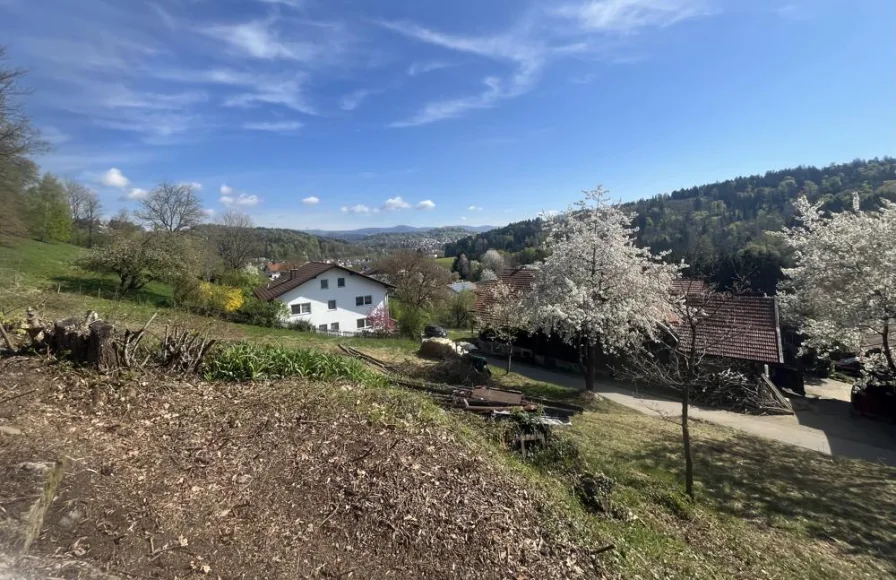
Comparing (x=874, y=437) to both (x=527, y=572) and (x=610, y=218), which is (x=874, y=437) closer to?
(x=610, y=218)

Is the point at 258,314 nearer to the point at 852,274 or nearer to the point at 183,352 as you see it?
the point at 183,352

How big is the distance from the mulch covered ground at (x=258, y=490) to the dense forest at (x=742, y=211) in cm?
5147

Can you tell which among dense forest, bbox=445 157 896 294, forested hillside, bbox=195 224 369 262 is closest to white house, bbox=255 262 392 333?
dense forest, bbox=445 157 896 294

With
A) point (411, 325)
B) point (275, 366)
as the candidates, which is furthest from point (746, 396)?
point (411, 325)

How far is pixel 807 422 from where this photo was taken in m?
16.4

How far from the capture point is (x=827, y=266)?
1266cm

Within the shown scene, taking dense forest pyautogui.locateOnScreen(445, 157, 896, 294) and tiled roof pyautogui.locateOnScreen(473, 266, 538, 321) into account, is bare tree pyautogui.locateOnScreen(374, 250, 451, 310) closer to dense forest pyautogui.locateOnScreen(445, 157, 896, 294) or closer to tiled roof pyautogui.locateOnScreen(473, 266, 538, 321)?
tiled roof pyautogui.locateOnScreen(473, 266, 538, 321)

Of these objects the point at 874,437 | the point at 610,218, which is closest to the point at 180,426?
the point at 610,218

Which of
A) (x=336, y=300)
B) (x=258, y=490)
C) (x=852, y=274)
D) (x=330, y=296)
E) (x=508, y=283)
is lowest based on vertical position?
(x=258, y=490)

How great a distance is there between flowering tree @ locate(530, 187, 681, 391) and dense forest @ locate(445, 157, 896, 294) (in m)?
37.6

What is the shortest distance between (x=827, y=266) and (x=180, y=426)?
17.2 meters

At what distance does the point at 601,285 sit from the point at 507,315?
6311 mm

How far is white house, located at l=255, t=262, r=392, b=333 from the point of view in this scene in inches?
1280

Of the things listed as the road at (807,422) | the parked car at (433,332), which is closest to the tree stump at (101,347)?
the road at (807,422)
